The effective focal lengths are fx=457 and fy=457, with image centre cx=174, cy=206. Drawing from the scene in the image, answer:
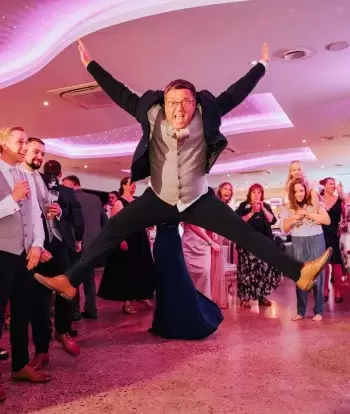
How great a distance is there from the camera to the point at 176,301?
153 inches

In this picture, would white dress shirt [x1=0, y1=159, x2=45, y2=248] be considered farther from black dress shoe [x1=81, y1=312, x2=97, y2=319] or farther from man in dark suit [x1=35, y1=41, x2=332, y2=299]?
black dress shoe [x1=81, y1=312, x2=97, y2=319]

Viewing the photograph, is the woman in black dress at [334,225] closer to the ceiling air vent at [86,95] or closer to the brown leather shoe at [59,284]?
the ceiling air vent at [86,95]

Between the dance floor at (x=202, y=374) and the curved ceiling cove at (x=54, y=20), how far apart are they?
113 inches

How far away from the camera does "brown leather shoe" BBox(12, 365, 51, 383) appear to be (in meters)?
2.65

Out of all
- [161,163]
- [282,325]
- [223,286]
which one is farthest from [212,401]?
[223,286]

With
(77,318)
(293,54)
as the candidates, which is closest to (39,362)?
(77,318)

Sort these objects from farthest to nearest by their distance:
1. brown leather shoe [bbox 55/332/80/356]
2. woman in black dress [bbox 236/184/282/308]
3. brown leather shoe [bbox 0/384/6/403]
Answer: woman in black dress [bbox 236/184/282/308], brown leather shoe [bbox 55/332/80/356], brown leather shoe [bbox 0/384/6/403]

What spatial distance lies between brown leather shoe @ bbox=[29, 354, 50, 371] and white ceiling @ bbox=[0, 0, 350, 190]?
3.04 m

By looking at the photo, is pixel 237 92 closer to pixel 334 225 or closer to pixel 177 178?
pixel 177 178

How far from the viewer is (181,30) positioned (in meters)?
4.45

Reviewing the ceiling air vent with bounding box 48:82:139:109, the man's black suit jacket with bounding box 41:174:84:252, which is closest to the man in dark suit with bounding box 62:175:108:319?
the man's black suit jacket with bounding box 41:174:84:252

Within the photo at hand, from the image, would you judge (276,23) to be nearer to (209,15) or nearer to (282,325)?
(209,15)

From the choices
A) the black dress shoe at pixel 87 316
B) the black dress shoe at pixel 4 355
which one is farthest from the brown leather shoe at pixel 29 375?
the black dress shoe at pixel 87 316

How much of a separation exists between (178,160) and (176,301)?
6.43 ft
